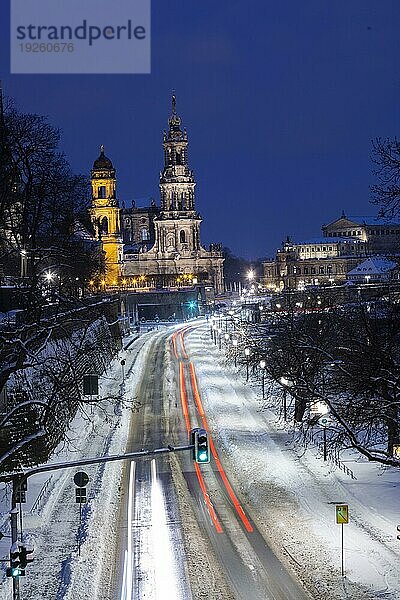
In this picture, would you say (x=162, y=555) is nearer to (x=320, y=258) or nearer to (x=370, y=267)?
(x=370, y=267)

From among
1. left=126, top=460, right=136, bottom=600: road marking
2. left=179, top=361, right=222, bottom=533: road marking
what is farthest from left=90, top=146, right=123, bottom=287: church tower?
left=126, top=460, right=136, bottom=600: road marking

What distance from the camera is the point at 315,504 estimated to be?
92.5 ft

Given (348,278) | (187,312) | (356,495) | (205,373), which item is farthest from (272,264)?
(356,495)

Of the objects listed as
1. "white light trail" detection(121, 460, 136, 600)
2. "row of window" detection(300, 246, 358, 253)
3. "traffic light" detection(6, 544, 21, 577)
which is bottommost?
"white light trail" detection(121, 460, 136, 600)

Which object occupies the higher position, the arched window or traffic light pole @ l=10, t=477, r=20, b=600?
the arched window

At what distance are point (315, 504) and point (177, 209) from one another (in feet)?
360

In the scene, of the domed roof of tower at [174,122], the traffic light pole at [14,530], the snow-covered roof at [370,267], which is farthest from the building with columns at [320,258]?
the traffic light pole at [14,530]

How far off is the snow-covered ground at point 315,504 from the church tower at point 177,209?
296 ft

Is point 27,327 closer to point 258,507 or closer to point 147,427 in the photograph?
point 258,507

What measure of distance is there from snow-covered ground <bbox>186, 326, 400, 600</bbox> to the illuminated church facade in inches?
3459

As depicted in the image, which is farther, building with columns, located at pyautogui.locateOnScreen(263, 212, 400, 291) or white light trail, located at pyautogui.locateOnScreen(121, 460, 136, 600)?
building with columns, located at pyautogui.locateOnScreen(263, 212, 400, 291)

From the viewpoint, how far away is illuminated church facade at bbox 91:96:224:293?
5197 inches

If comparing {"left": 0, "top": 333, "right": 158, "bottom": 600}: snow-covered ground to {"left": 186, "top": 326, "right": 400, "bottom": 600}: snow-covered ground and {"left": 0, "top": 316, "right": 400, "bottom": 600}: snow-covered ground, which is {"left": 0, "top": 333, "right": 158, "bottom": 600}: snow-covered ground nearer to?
{"left": 0, "top": 316, "right": 400, "bottom": 600}: snow-covered ground

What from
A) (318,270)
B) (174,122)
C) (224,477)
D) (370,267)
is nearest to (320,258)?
(318,270)
